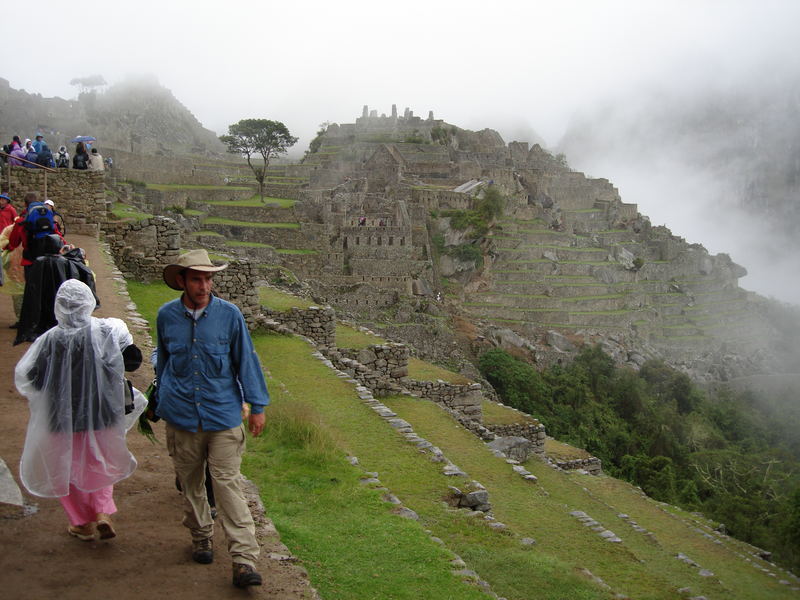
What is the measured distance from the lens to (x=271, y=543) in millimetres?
5137

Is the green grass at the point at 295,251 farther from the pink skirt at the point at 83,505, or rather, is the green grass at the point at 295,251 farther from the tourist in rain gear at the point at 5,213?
the pink skirt at the point at 83,505

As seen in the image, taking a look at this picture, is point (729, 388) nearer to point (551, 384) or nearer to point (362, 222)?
point (551, 384)

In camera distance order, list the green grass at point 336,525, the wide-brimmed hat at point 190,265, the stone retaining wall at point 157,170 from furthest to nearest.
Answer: the stone retaining wall at point 157,170 → the green grass at point 336,525 → the wide-brimmed hat at point 190,265

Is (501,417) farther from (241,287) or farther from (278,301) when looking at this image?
(241,287)

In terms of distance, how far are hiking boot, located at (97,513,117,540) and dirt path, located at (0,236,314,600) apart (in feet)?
0.18

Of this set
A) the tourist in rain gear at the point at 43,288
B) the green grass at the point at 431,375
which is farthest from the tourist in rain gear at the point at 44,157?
the tourist in rain gear at the point at 43,288

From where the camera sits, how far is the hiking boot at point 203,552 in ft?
14.7

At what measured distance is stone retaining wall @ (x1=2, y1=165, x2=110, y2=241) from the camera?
15.3 meters

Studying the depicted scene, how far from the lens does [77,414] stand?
454 centimetres

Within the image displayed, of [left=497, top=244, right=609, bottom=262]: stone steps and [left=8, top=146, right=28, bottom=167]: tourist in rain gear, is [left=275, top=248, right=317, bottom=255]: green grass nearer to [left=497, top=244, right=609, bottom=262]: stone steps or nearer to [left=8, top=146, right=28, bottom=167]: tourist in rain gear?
[left=497, top=244, right=609, bottom=262]: stone steps

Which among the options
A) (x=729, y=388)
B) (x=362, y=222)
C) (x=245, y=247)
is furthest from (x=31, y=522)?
(x=729, y=388)

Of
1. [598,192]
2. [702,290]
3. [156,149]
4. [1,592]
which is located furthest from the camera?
[598,192]

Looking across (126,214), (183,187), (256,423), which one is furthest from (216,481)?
(183,187)

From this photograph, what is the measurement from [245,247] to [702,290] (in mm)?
44567
